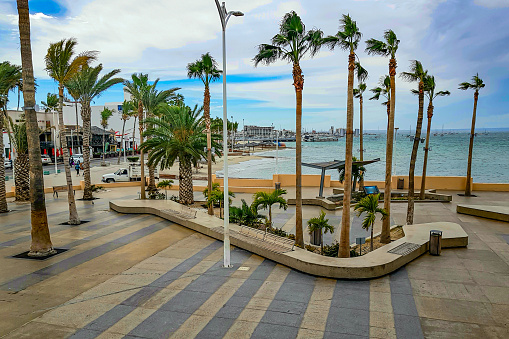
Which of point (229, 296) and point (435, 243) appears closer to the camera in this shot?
point (229, 296)

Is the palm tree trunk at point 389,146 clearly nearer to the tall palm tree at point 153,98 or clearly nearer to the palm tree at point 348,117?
the palm tree at point 348,117

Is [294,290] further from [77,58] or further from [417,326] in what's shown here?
[77,58]

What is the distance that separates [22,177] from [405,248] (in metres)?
27.2

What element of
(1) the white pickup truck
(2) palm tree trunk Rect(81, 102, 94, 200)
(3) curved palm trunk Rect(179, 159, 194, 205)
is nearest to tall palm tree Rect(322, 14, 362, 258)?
(3) curved palm trunk Rect(179, 159, 194, 205)

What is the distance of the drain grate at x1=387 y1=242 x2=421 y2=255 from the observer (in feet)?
41.0

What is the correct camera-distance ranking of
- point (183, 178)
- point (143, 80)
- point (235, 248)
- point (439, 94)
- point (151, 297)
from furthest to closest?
point (143, 80) → point (183, 178) → point (439, 94) → point (235, 248) → point (151, 297)

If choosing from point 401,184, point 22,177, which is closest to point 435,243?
point 401,184

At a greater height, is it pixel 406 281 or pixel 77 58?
pixel 77 58

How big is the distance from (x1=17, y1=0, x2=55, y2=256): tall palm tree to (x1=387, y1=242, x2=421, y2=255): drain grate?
12.8 m

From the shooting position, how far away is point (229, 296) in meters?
9.95

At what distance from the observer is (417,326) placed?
8.25 metres

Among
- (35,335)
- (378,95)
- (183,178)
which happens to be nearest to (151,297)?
(35,335)

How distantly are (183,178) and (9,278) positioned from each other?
45.5 ft

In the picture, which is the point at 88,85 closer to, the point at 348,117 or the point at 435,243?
the point at 348,117
